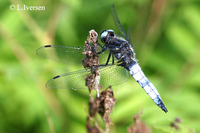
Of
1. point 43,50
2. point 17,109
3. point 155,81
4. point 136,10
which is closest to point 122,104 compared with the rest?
point 155,81

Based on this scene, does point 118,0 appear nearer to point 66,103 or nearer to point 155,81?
point 155,81

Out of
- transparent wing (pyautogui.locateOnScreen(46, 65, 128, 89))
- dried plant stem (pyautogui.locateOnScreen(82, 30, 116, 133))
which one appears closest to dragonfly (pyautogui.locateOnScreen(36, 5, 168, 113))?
transparent wing (pyautogui.locateOnScreen(46, 65, 128, 89))

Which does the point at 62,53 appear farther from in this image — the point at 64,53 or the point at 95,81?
the point at 95,81

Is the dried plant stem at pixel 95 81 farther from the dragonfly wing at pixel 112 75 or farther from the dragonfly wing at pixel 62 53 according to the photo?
the dragonfly wing at pixel 62 53

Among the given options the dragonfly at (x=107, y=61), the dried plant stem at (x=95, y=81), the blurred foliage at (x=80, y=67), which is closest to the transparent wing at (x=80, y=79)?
the dragonfly at (x=107, y=61)

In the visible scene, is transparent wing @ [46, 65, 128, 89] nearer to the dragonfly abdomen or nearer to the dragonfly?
the dragonfly

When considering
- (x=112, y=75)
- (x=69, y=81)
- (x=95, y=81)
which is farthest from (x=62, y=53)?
(x=95, y=81)
